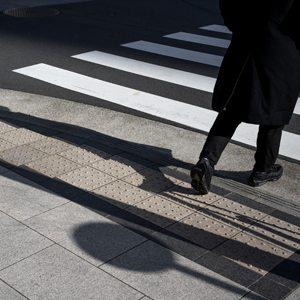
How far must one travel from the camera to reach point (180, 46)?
923cm

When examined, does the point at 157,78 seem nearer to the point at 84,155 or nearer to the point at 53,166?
the point at 84,155

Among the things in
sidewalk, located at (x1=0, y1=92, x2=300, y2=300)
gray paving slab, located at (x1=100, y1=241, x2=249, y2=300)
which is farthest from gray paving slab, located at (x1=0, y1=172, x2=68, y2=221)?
gray paving slab, located at (x1=100, y1=241, x2=249, y2=300)

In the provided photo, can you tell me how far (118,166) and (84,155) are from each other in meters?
0.42

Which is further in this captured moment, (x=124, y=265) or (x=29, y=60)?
(x=29, y=60)

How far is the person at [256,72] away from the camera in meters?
3.35

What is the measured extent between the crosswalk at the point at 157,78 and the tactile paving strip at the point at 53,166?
1825 millimetres

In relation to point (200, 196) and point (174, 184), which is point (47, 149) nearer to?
point (174, 184)

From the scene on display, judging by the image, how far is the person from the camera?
335 centimetres

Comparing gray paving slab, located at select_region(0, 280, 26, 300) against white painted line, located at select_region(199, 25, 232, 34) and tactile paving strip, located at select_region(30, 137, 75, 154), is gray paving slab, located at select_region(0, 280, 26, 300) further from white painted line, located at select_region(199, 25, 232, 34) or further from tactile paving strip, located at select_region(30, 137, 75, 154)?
white painted line, located at select_region(199, 25, 232, 34)

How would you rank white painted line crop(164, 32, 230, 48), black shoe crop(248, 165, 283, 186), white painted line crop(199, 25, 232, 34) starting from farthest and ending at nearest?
1. white painted line crop(199, 25, 232, 34)
2. white painted line crop(164, 32, 230, 48)
3. black shoe crop(248, 165, 283, 186)

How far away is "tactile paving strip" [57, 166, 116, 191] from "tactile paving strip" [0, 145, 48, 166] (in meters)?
0.50

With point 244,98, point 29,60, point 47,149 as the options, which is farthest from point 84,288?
point 29,60

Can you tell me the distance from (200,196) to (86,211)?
1.00 metres

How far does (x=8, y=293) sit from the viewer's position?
8.46ft
